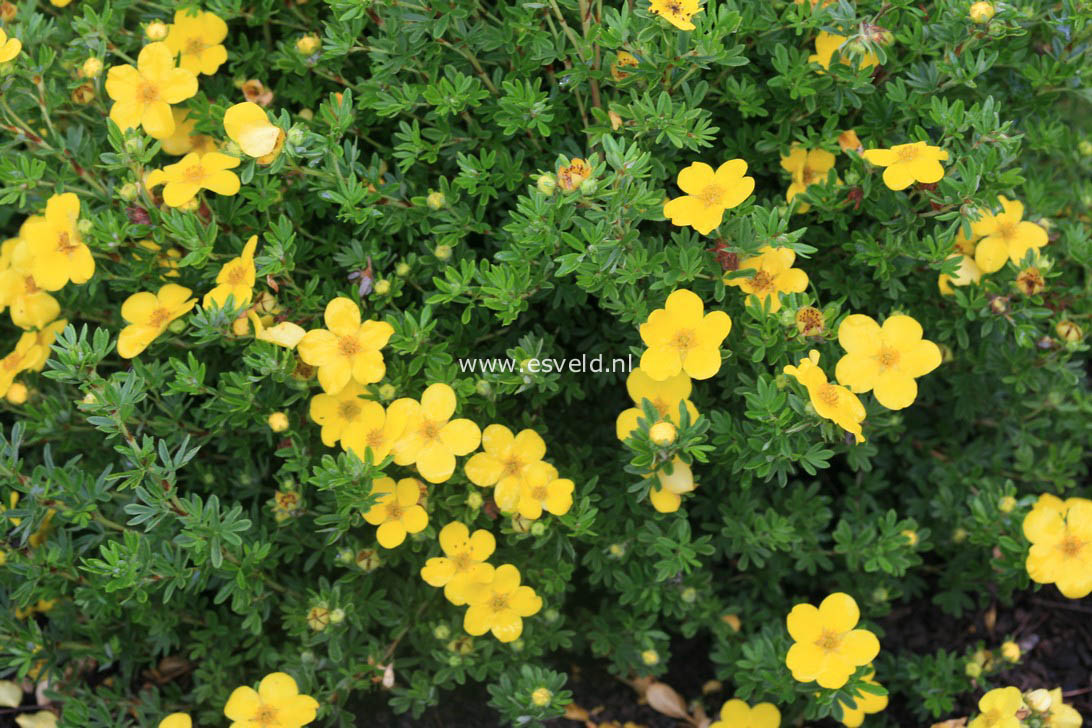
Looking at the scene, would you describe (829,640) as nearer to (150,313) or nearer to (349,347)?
(349,347)

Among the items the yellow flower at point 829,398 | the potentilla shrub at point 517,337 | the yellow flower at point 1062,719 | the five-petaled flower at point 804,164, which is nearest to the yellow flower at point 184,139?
the potentilla shrub at point 517,337

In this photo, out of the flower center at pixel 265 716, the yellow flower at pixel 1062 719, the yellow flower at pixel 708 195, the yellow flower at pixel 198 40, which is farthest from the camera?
the yellow flower at pixel 198 40

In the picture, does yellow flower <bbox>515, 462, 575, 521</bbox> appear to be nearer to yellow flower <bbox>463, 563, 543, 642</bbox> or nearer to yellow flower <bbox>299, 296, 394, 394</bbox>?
yellow flower <bbox>463, 563, 543, 642</bbox>

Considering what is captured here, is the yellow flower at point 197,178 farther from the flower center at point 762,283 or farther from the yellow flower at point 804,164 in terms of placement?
the yellow flower at point 804,164

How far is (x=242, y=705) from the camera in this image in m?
2.65

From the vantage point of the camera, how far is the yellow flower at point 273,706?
8.70 feet

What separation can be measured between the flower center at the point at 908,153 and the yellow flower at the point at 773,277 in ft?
1.20

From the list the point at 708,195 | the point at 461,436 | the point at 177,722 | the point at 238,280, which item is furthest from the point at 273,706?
the point at 708,195

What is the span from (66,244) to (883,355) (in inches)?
87.3

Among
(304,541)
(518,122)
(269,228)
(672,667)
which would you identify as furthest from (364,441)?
(672,667)

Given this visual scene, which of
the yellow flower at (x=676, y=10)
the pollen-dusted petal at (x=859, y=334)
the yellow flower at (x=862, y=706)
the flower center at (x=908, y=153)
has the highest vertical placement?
the yellow flower at (x=676, y=10)

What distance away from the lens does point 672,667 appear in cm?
342

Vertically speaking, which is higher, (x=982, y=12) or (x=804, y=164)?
(x=982, y=12)

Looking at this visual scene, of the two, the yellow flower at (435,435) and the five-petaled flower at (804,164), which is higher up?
the five-petaled flower at (804,164)
